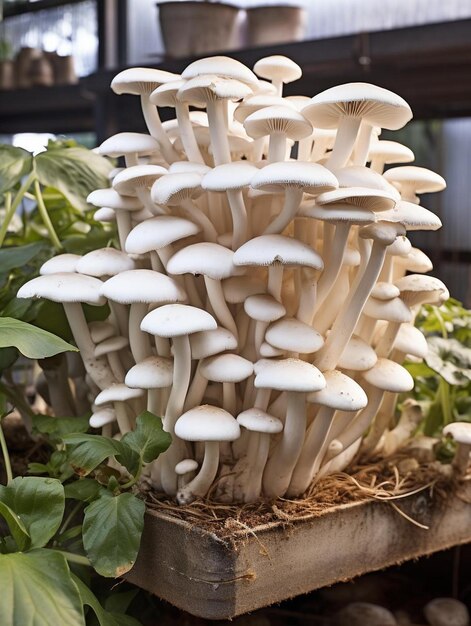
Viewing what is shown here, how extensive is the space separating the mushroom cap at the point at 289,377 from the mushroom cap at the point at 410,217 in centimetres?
19

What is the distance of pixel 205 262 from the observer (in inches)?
34.9

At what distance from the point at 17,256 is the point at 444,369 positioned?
0.61 m

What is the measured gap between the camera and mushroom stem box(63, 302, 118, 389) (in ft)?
3.33

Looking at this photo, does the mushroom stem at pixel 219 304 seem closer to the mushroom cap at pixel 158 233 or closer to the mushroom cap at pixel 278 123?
the mushroom cap at pixel 158 233

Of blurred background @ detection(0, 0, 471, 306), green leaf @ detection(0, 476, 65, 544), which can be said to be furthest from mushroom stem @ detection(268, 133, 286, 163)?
blurred background @ detection(0, 0, 471, 306)

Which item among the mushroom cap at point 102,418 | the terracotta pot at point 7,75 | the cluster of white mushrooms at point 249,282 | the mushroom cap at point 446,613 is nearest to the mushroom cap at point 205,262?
the cluster of white mushrooms at point 249,282

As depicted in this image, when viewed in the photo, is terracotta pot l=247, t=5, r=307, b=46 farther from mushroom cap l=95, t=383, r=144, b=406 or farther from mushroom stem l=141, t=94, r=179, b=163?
mushroom cap l=95, t=383, r=144, b=406

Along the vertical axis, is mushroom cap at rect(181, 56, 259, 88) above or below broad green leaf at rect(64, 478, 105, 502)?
above

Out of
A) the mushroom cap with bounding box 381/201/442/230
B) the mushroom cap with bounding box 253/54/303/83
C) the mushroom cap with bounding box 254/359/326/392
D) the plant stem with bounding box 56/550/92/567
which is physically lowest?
the plant stem with bounding box 56/550/92/567

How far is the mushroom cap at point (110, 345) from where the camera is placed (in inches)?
39.9

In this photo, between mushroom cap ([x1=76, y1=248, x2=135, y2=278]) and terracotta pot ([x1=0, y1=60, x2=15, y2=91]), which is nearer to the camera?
mushroom cap ([x1=76, y1=248, x2=135, y2=278])

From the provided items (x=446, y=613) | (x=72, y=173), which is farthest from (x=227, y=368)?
(x=446, y=613)

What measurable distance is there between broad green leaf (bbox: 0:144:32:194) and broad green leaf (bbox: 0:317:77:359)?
0.33m

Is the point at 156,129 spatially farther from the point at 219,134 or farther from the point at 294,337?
the point at 294,337
